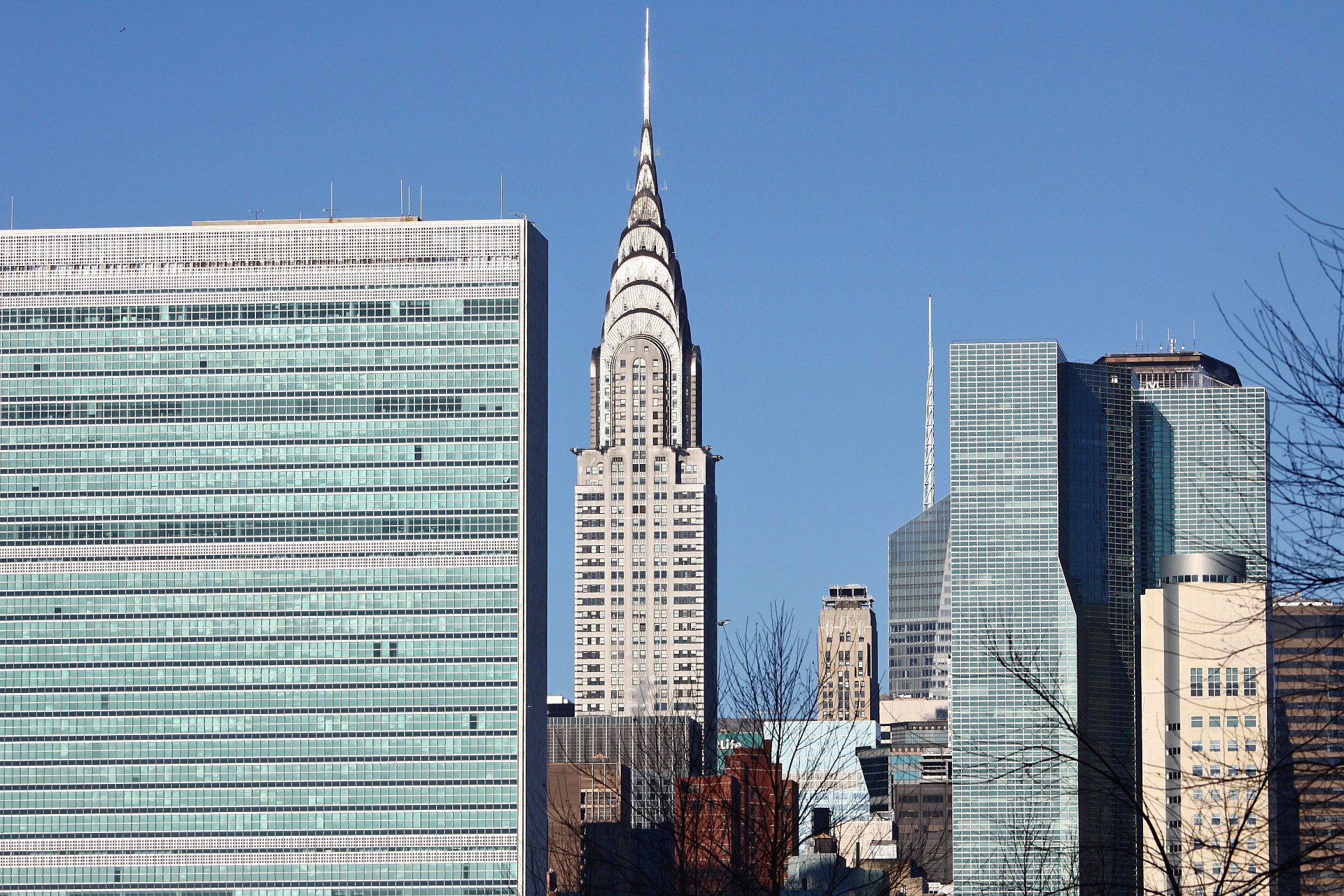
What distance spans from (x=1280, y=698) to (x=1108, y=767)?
781 cm

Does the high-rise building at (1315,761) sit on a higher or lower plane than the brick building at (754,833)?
higher

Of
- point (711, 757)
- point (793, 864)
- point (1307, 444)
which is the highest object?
point (1307, 444)

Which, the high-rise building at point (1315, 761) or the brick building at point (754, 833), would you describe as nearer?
the high-rise building at point (1315, 761)

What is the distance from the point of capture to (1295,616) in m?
32.0

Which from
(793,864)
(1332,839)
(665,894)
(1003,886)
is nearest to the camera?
(1332,839)

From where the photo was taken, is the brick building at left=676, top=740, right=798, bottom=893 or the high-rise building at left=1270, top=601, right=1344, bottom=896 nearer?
the high-rise building at left=1270, top=601, right=1344, bottom=896

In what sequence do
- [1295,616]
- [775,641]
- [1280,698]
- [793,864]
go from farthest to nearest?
[793,864], [775,641], [1280,698], [1295,616]

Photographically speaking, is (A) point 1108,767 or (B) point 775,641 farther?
(B) point 775,641

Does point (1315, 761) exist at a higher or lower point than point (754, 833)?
higher

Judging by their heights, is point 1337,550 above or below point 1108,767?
above

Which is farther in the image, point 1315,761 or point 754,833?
point 754,833

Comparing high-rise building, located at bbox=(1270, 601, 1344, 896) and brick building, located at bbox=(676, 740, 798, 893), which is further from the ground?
high-rise building, located at bbox=(1270, 601, 1344, 896)

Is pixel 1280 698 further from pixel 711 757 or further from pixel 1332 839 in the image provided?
pixel 711 757

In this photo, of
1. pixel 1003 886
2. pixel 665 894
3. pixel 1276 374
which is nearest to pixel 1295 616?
pixel 1276 374
